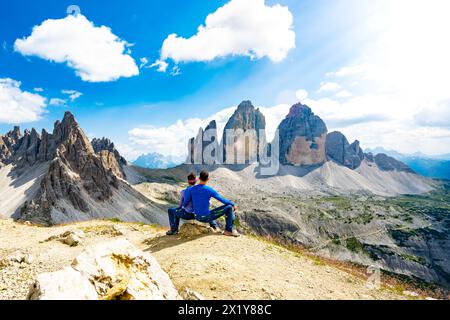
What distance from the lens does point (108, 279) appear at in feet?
24.8

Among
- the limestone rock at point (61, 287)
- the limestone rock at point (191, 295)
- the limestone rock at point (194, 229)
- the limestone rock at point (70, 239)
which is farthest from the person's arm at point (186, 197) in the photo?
the limestone rock at point (61, 287)

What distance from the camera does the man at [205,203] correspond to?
14.7 m

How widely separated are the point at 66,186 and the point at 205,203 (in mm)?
137204

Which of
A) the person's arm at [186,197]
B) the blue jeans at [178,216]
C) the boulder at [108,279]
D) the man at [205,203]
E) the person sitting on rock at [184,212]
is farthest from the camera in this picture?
the blue jeans at [178,216]

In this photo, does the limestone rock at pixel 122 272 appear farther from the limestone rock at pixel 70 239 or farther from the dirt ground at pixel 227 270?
the limestone rock at pixel 70 239

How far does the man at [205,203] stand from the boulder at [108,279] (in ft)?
19.8

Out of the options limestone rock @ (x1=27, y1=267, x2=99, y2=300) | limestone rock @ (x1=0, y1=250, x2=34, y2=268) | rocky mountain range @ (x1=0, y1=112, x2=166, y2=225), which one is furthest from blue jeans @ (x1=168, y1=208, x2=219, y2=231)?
rocky mountain range @ (x1=0, y1=112, x2=166, y2=225)

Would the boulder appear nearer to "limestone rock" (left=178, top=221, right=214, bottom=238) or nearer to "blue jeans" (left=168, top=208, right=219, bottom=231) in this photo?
"blue jeans" (left=168, top=208, right=219, bottom=231)

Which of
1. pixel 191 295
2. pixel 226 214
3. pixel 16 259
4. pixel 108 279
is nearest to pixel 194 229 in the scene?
pixel 226 214

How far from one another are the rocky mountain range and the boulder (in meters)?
123

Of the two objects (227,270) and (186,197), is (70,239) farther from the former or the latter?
(227,270)

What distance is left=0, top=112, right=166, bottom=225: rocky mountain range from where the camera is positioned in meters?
121
